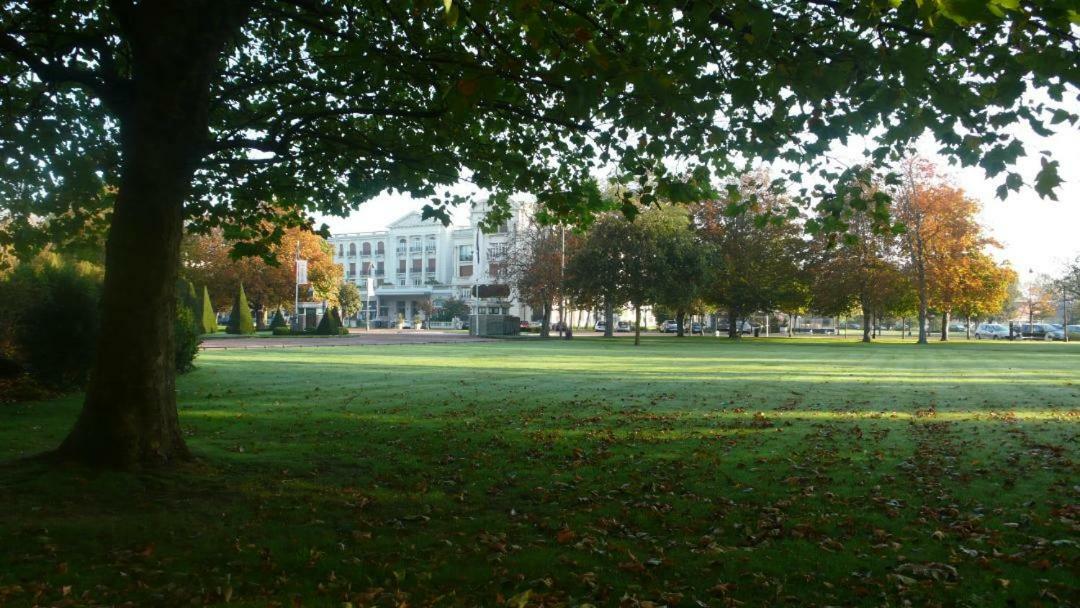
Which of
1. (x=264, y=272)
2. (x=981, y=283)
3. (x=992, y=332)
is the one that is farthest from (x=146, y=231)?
(x=992, y=332)

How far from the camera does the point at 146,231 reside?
6.43 meters

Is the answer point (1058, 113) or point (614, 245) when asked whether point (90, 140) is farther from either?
point (614, 245)

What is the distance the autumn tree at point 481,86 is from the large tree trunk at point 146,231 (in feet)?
0.05

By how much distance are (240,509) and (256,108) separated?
778 centimetres

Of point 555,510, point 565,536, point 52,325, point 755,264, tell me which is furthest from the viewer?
point 755,264

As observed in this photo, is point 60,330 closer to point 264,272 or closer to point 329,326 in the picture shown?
point 329,326

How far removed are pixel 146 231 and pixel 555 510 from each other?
450 centimetres

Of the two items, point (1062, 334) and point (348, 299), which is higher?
point (348, 299)

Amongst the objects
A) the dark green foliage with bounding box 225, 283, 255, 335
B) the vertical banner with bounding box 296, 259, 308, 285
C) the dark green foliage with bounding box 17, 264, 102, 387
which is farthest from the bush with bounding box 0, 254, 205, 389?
the dark green foliage with bounding box 225, 283, 255, 335

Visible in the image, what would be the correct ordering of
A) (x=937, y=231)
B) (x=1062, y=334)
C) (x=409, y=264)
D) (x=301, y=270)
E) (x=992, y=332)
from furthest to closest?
(x=409, y=264) < (x=992, y=332) < (x=1062, y=334) < (x=301, y=270) < (x=937, y=231)

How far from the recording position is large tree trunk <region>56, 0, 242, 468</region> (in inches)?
252

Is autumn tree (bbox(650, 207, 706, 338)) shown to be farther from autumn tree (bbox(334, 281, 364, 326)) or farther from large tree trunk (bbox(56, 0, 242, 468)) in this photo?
autumn tree (bbox(334, 281, 364, 326))

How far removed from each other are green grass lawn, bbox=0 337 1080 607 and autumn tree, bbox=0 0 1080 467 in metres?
1.46

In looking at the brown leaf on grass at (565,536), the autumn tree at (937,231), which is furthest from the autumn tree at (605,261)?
the brown leaf on grass at (565,536)
